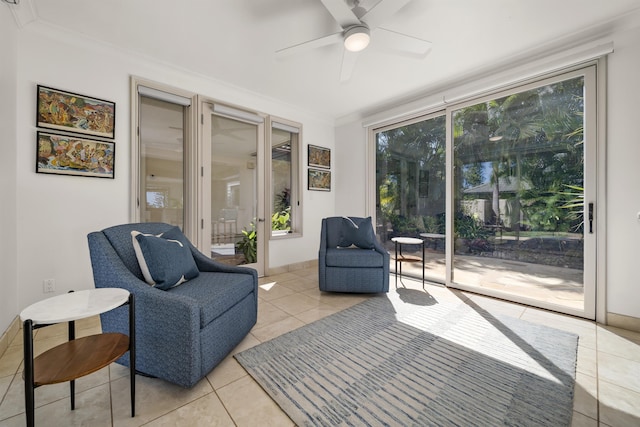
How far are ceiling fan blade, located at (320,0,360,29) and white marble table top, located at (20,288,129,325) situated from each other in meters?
2.16

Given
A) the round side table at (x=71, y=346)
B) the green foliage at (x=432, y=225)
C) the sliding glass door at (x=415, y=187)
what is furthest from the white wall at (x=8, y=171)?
the green foliage at (x=432, y=225)

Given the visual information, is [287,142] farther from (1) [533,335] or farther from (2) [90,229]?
(1) [533,335]

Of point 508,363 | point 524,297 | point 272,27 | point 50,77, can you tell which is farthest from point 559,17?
point 50,77

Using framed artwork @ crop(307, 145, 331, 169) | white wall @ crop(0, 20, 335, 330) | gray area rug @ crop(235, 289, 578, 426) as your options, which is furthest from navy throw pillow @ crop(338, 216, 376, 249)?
white wall @ crop(0, 20, 335, 330)

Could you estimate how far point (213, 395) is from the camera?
4.68ft

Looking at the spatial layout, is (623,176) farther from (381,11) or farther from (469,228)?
(381,11)

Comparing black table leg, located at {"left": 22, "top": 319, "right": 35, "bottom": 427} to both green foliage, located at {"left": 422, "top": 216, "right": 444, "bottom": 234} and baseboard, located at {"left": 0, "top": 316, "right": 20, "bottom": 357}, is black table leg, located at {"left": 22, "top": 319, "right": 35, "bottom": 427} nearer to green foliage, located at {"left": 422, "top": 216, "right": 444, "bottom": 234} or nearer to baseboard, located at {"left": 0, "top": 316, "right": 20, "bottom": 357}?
baseboard, located at {"left": 0, "top": 316, "right": 20, "bottom": 357}

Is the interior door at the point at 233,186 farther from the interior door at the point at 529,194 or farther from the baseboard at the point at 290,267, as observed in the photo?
the interior door at the point at 529,194

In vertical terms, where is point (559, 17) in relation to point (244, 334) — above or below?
above

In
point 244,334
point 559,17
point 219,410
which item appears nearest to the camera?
point 219,410

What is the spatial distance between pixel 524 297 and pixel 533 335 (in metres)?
0.80

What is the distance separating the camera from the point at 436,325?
2254mm

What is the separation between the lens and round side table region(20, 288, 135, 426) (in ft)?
3.05

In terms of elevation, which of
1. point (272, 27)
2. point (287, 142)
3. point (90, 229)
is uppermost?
point (272, 27)
